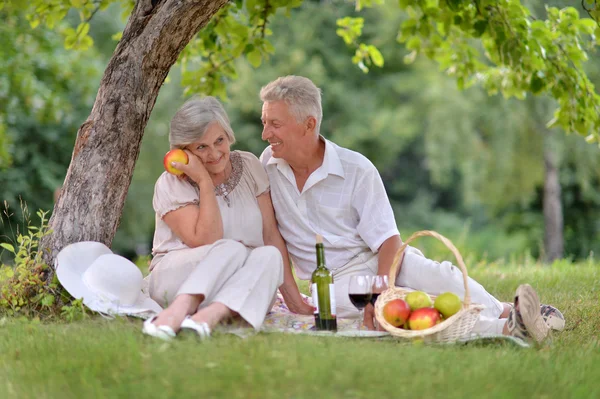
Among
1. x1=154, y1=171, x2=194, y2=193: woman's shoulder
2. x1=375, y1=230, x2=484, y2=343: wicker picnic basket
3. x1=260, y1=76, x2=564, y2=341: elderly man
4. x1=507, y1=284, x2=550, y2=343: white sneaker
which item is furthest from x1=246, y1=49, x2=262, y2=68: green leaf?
x1=507, y1=284, x2=550, y2=343: white sneaker

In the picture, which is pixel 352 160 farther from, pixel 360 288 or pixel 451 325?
pixel 451 325

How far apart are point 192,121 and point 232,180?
1.61 feet

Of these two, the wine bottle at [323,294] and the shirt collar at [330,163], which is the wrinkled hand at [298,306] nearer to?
the wine bottle at [323,294]

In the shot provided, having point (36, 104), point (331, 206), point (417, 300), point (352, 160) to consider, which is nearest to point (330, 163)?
point (352, 160)

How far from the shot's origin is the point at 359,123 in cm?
1925

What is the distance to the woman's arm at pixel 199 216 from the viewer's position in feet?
14.6

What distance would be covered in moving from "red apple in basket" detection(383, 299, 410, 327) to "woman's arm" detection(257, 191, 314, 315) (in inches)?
34.7

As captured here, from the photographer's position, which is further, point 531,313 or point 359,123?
point 359,123

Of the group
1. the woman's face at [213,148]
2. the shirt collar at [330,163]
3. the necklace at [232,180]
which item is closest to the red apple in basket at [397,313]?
the shirt collar at [330,163]

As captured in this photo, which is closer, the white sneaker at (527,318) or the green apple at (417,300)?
the white sneaker at (527,318)

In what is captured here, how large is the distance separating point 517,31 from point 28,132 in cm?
1307

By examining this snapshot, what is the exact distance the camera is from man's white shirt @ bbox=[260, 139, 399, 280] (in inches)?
193

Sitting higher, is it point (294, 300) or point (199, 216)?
point (199, 216)

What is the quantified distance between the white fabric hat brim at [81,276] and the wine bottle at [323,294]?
971 millimetres
